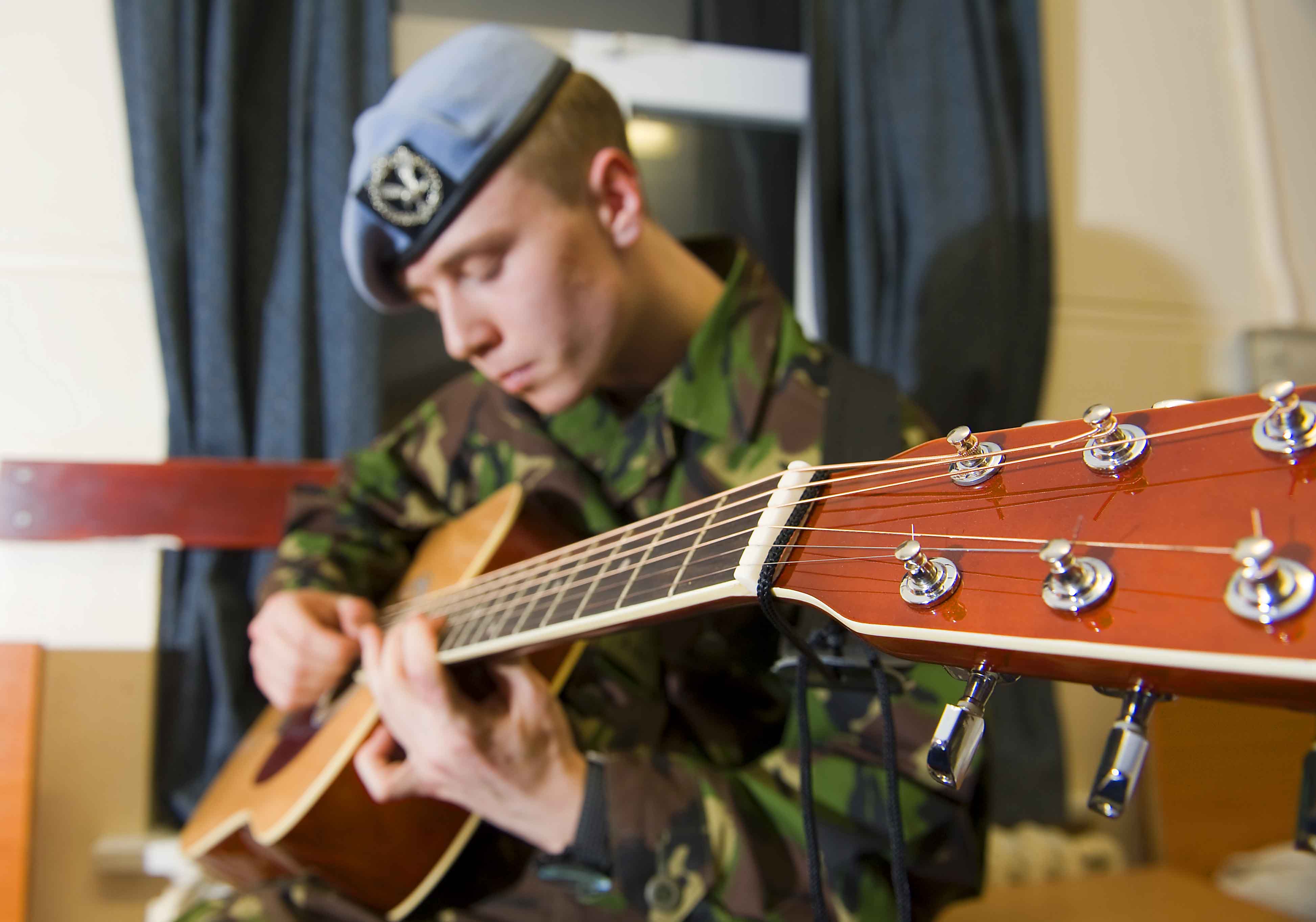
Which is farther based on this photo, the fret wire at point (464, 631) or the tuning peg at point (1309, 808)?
the fret wire at point (464, 631)

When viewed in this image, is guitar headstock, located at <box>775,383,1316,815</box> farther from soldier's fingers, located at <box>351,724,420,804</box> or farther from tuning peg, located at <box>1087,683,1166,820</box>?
soldier's fingers, located at <box>351,724,420,804</box>

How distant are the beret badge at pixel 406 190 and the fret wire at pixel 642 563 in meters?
0.39

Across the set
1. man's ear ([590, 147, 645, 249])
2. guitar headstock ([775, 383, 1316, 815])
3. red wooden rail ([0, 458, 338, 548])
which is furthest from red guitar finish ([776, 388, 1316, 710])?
red wooden rail ([0, 458, 338, 548])

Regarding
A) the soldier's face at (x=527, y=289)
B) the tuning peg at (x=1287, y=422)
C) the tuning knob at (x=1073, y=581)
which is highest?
the soldier's face at (x=527, y=289)

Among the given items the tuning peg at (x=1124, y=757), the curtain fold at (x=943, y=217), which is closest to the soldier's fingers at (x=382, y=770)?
the tuning peg at (x=1124, y=757)

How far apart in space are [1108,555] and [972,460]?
0.25ft

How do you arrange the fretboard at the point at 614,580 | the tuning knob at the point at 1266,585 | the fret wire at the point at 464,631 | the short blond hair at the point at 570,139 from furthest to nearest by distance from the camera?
the short blond hair at the point at 570,139
the fret wire at the point at 464,631
the fretboard at the point at 614,580
the tuning knob at the point at 1266,585

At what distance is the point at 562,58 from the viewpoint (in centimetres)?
91

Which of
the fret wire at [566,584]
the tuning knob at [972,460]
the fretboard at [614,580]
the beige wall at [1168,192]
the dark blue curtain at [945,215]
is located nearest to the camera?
the tuning knob at [972,460]

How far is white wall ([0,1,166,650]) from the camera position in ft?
3.45

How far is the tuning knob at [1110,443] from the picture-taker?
344 millimetres

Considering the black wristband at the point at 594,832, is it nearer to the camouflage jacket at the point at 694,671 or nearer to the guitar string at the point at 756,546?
the camouflage jacket at the point at 694,671

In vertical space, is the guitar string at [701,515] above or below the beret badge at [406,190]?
below

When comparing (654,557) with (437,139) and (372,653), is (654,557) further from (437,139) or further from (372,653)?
(437,139)
